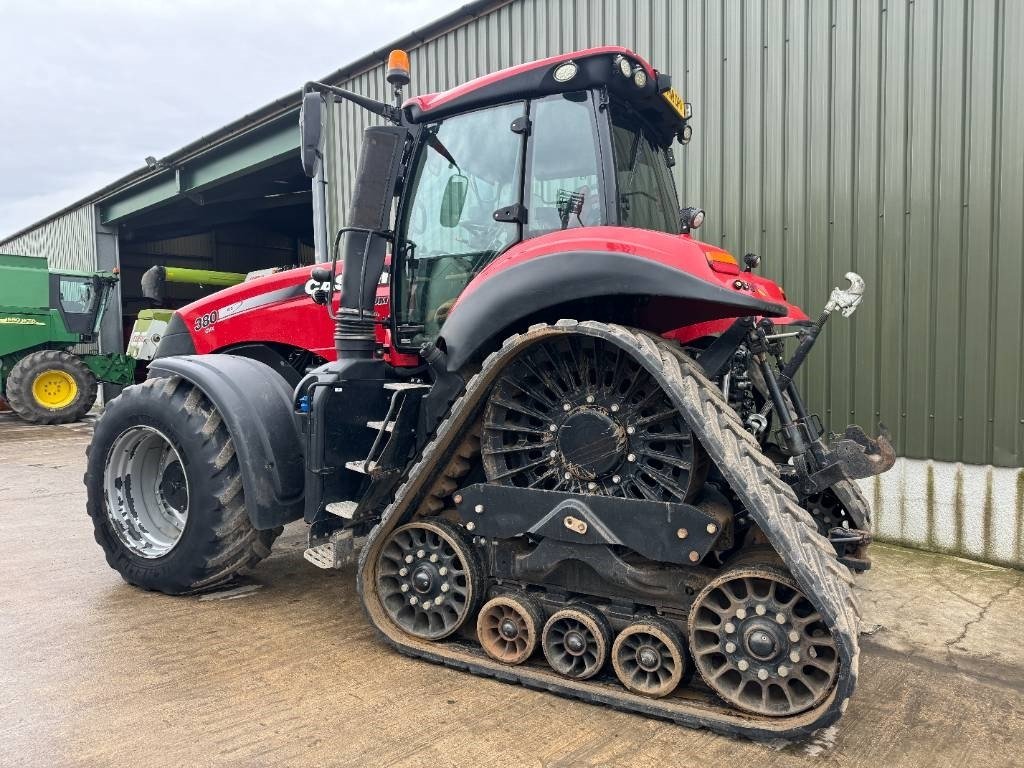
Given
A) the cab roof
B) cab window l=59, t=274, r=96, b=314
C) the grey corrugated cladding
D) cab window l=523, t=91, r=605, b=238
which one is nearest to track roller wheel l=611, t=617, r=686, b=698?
cab window l=523, t=91, r=605, b=238

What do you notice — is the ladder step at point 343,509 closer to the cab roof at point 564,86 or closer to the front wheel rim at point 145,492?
the front wheel rim at point 145,492

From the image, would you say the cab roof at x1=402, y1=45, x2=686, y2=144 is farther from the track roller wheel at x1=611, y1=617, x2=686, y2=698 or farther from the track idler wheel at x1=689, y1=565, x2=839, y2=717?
the track roller wheel at x1=611, y1=617, x2=686, y2=698

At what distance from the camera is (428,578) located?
3.32 metres

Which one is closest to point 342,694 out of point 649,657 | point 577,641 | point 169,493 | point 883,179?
point 577,641

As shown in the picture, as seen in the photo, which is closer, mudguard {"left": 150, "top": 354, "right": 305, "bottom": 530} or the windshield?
the windshield

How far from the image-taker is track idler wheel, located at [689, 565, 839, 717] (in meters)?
2.59

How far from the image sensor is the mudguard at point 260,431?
368 centimetres

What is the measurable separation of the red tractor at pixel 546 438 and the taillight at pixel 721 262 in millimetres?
16

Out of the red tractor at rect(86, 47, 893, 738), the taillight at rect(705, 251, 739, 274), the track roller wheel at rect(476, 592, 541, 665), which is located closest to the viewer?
the red tractor at rect(86, 47, 893, 738)

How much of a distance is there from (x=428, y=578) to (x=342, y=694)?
0.58 metres

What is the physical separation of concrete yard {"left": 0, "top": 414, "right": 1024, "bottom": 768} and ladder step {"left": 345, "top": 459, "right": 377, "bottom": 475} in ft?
2.68

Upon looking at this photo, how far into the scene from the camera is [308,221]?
2245 cm

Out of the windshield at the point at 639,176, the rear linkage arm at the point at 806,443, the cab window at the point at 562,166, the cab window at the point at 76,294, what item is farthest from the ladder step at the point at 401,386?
the cab window at the point at 76,294

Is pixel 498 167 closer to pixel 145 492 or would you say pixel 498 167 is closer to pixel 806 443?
pixel 806 443
